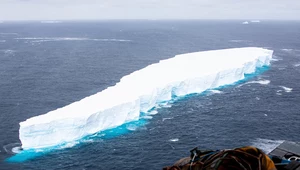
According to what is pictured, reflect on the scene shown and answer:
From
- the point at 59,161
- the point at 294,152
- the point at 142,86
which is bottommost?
the point at 59,161

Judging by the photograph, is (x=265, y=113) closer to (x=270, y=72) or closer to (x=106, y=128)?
(x=106, y=128)

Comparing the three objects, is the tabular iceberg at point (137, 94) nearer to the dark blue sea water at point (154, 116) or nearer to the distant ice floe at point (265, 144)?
the dark blue sea water at point (154, 116)

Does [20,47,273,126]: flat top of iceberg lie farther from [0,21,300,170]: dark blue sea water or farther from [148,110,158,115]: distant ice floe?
[0,21,300,170]: dark blue sea water

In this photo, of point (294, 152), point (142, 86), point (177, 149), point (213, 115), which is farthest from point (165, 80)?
point (294, 152)

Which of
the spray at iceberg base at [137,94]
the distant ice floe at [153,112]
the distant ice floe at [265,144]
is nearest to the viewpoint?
the distant ice floe at [265,144]

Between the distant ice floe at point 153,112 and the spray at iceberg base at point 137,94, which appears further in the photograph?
the distant ice floe at point 153,112

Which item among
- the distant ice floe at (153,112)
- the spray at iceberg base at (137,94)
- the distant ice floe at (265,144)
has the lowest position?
the distant ice floe at (265,144)

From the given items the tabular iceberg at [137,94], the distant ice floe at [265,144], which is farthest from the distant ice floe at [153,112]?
the distant ice floe at [265,144]

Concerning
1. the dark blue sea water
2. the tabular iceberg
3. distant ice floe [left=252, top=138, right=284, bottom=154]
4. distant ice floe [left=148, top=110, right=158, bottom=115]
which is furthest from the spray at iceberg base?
distant ice floe [left=252, top=138, right=284, bottom=154]
